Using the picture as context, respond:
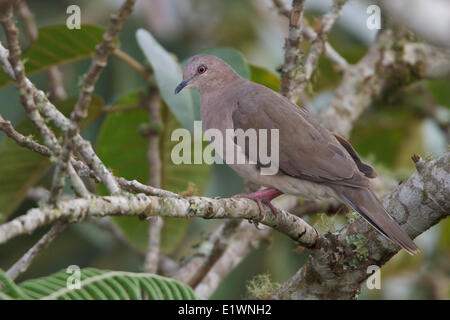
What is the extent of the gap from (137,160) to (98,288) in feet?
8.70

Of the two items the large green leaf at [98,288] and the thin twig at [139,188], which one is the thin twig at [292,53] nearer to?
the thin twig at [139,188]

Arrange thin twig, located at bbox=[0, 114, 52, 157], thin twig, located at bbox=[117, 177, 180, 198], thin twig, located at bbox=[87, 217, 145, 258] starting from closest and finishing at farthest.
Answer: thin twig, located at bbox=[0, 114, 52, 157] → thin twig, located at bbox=[117, 177, 180, 198] → thin twig, located at bbox=[87, 217, 145, 258]

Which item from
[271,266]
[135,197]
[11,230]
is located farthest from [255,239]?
[11,230]

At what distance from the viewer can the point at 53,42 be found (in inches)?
168

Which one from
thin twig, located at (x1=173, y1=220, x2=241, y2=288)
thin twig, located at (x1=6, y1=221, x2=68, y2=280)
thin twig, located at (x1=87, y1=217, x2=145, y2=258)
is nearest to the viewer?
thin twig, located at (x1=6, y1=221, x2=68, y2=280)

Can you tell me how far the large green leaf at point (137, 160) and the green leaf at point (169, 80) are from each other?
18.3 inches

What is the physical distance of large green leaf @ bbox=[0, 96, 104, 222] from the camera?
173 inches

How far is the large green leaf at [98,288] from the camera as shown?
76.3 inches

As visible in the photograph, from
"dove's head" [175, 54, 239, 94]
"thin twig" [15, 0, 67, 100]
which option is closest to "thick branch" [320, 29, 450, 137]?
"dove's head" [175, 54, 239, 94]

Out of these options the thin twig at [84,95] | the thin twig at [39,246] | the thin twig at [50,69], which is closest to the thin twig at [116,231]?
the thin twig at [50,69]

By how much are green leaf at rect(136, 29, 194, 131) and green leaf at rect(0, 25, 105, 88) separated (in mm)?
354

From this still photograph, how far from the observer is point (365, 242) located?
2.91 m

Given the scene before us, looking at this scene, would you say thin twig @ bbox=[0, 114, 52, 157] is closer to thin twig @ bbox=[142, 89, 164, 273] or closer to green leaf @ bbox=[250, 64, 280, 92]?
thin twig @ bbox=[142, 89, 164, 273]

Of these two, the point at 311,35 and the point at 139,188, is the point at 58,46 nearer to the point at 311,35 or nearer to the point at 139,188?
the point at 311,35
